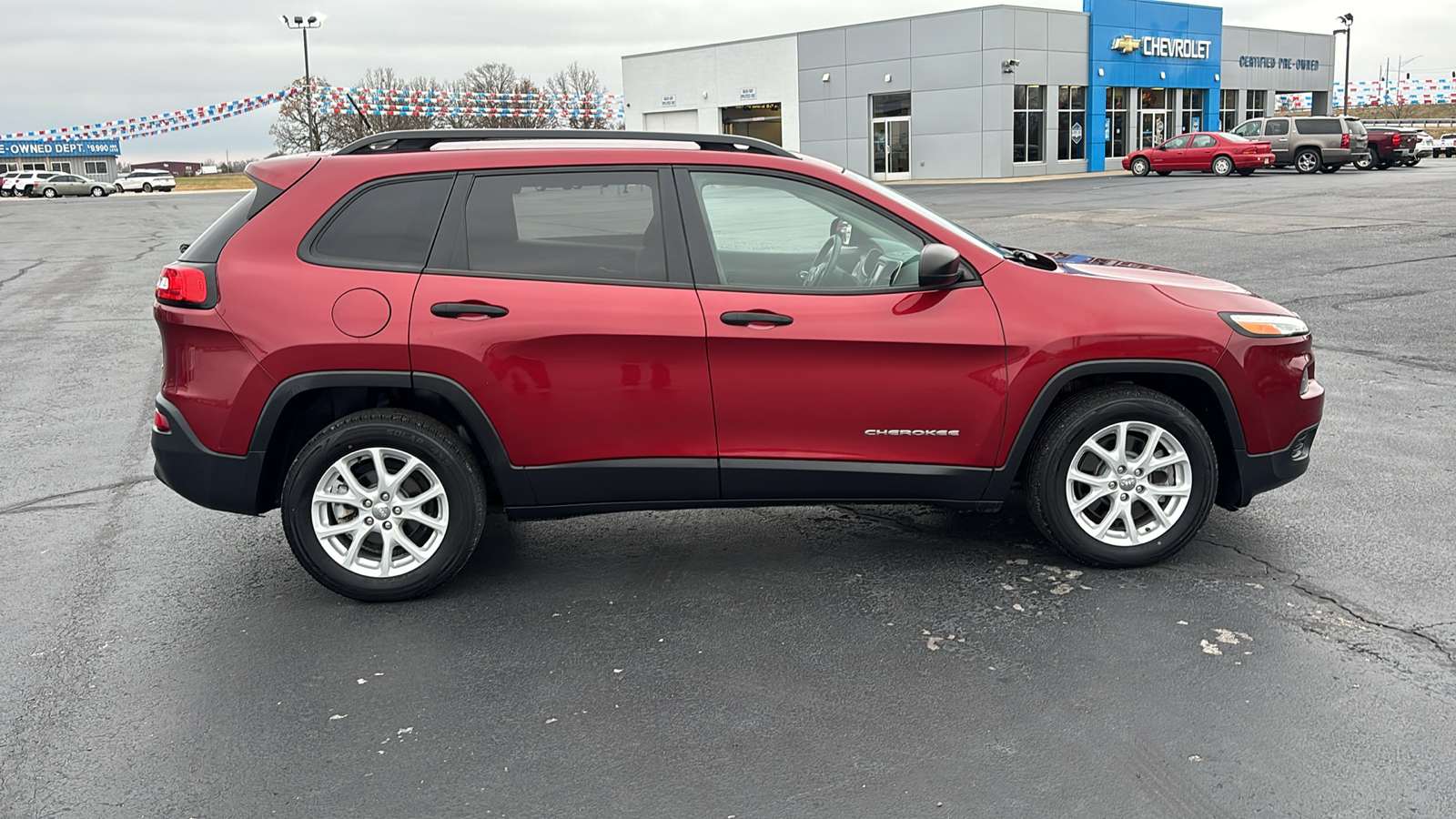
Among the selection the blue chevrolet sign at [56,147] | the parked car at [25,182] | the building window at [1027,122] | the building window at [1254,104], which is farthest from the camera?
the blue chevrolet sign at [56,147]

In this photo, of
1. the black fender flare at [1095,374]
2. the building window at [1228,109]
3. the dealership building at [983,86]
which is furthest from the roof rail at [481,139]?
the building window at [1228,109]

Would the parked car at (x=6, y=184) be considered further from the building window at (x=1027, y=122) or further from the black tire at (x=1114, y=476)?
the black tire at (x=1114, y=476)

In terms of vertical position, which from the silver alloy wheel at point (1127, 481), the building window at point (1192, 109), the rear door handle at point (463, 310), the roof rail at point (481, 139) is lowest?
the silver alloy wheel at point (1127, 481)

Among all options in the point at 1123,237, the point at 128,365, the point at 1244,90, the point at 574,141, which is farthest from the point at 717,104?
the point at 574,141

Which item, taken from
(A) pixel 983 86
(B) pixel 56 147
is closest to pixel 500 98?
(A) pixel 983 86

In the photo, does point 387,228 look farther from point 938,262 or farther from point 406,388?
A: point 938,262

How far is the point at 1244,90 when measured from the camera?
187 ft

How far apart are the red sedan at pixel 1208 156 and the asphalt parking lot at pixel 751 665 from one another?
3416 centimetres

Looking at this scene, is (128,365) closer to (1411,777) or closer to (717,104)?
(1411,777)

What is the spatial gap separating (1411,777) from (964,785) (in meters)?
1.16

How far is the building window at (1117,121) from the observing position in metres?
50.2

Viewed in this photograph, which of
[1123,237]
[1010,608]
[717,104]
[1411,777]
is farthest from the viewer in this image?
[717,104]

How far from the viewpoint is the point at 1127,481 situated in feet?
15.1

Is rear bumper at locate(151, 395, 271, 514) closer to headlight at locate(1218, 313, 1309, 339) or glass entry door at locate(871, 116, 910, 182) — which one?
headlight at locate(1218, 313, 1309, 339)
